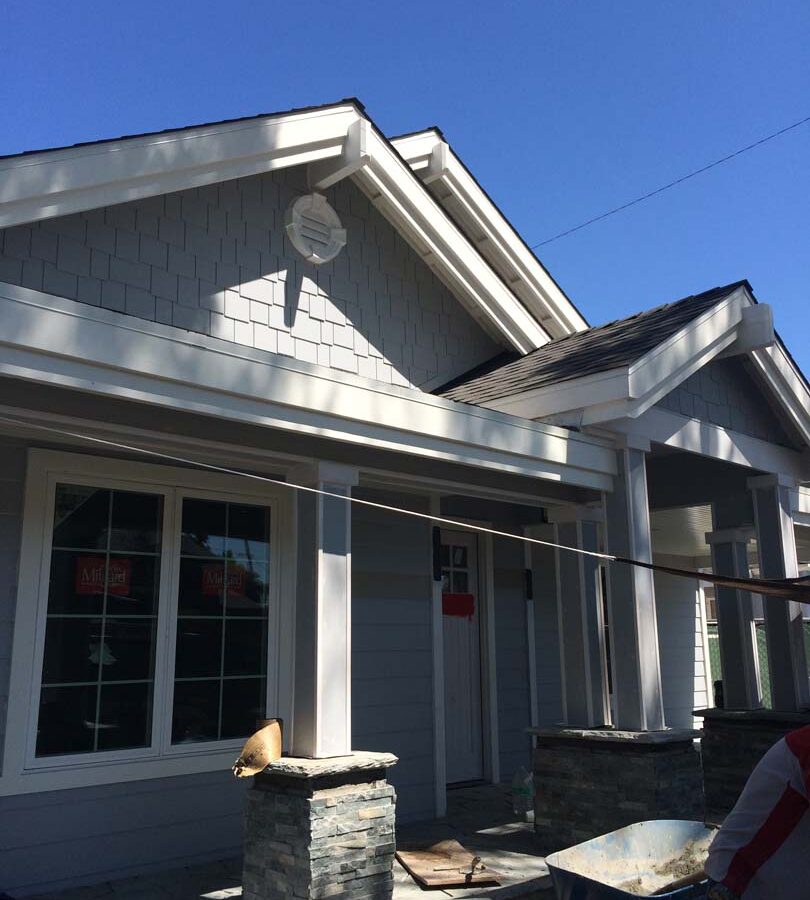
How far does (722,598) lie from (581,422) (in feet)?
11.5

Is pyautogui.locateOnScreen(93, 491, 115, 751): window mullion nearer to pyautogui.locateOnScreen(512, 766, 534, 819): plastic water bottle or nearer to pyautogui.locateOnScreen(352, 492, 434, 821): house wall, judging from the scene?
pyautogui.locateOnScreen(352, 492, 434, 821): house wall

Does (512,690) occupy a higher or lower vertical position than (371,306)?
lower

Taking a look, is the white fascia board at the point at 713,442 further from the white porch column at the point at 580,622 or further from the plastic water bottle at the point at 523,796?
the plastic water bottle at the point at 523,796

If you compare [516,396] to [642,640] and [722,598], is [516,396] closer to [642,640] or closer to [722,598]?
[642,640]

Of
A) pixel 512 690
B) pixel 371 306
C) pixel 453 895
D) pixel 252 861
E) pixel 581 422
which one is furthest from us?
pixel 512 690

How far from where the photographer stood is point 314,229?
6.88 metres

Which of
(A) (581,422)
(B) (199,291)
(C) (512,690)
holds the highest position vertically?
(B) (199,291)

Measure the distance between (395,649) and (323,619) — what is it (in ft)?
8.37

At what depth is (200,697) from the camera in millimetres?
6156

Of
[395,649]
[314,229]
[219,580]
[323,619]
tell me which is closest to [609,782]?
[395,649]

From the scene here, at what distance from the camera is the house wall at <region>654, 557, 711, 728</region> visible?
12.9 meters

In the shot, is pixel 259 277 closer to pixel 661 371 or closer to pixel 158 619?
pixel 158 619

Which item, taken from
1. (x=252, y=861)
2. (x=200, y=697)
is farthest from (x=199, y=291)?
(x=252, y=861)

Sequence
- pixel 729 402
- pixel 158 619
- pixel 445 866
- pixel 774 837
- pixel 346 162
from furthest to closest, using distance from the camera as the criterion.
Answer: pixel 729 402 < pixel 346 162 < pixel 158 619 < pixel 445 866 < pixel 774 837
